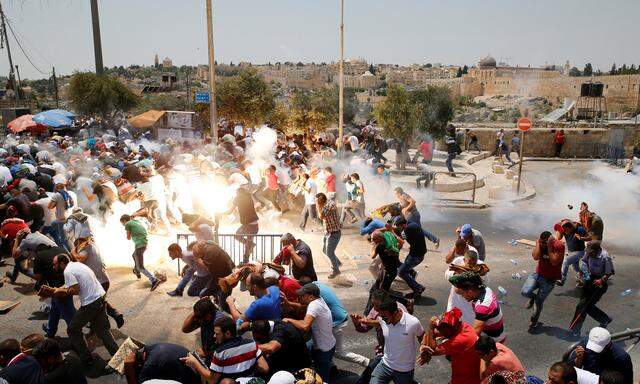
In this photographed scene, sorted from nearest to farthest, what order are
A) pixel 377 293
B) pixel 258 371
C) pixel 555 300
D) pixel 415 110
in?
1. pixel 258 371
2. pixel 377 293
3. pixel 555 300
4. pixel 415 110

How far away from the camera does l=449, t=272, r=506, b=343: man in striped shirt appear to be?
499 centimetres

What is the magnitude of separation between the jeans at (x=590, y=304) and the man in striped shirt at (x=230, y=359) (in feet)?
15.7

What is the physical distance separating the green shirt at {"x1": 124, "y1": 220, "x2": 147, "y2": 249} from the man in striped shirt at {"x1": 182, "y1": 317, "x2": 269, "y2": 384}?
14.1 feet

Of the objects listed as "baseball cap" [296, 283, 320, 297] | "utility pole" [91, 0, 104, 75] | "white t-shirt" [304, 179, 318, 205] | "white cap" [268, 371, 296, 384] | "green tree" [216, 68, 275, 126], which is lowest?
"white t-shirt" [304, 179, 318, 205]

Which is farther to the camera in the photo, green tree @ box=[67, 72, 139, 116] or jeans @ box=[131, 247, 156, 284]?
green tree @ box=[67, 72, 139, 116]

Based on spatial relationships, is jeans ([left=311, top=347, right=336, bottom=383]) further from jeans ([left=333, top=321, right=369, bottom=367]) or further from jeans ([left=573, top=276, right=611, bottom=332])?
jeans ([left=573, top=276, right=611, bottom=332])

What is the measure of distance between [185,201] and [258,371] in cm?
870

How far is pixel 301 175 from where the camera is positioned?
1311cm

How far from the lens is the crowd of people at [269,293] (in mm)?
4203

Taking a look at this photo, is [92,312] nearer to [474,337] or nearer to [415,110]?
[474,337]

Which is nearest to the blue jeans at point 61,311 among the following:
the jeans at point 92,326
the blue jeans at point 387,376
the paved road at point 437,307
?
the jeans at point 92,326

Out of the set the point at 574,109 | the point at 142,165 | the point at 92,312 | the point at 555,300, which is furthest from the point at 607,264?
→ the point at 574,109

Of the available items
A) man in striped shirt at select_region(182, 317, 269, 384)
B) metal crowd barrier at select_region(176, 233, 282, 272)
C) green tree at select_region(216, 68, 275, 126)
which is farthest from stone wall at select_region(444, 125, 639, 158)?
man in striped shirt at select_region(182, 317, 269, 384)

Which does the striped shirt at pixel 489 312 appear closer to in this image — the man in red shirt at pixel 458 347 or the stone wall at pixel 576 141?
the man in red shirt at pixel 458 347
